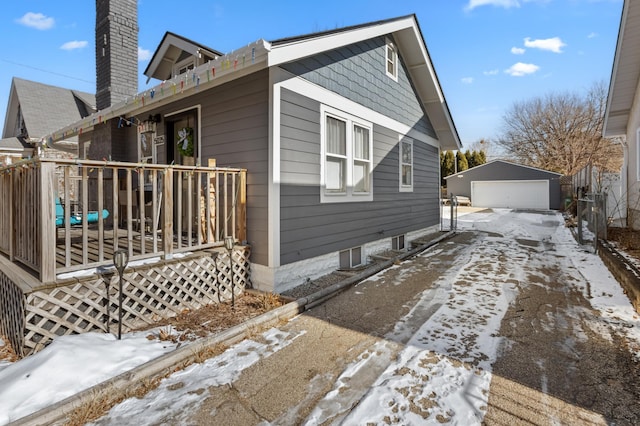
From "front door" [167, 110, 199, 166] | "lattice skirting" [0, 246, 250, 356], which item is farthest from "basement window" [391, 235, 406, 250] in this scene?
"front door" [167, 110, 199, 166]

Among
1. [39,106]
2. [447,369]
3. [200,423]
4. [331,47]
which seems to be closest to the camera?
[200,423]

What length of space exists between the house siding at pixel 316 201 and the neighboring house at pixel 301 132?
2 centimetres

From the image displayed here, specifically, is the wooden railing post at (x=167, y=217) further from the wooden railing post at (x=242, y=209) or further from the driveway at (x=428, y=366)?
the driveway at (x=428, y=366)

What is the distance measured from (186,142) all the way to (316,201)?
2.66 meters

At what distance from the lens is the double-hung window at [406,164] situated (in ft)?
26.7

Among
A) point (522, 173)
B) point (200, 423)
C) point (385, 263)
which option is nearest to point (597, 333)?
point (385, 263)

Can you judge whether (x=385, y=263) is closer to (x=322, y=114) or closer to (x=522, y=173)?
(x=322, y=114)

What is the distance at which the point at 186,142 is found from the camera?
5.95m

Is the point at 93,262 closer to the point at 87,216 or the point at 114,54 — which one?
the point at 87,216

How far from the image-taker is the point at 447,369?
8.63 feet

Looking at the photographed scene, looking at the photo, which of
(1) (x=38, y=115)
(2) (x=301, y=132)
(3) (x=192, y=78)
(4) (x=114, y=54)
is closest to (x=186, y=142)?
(3) (x=192, y=78)

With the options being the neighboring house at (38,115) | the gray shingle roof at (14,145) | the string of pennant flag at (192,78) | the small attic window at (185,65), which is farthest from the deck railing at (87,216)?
the gray shingle roof at (14,145)

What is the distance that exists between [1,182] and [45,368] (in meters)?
3.31

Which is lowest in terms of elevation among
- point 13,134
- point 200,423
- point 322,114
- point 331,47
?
point 200,423
